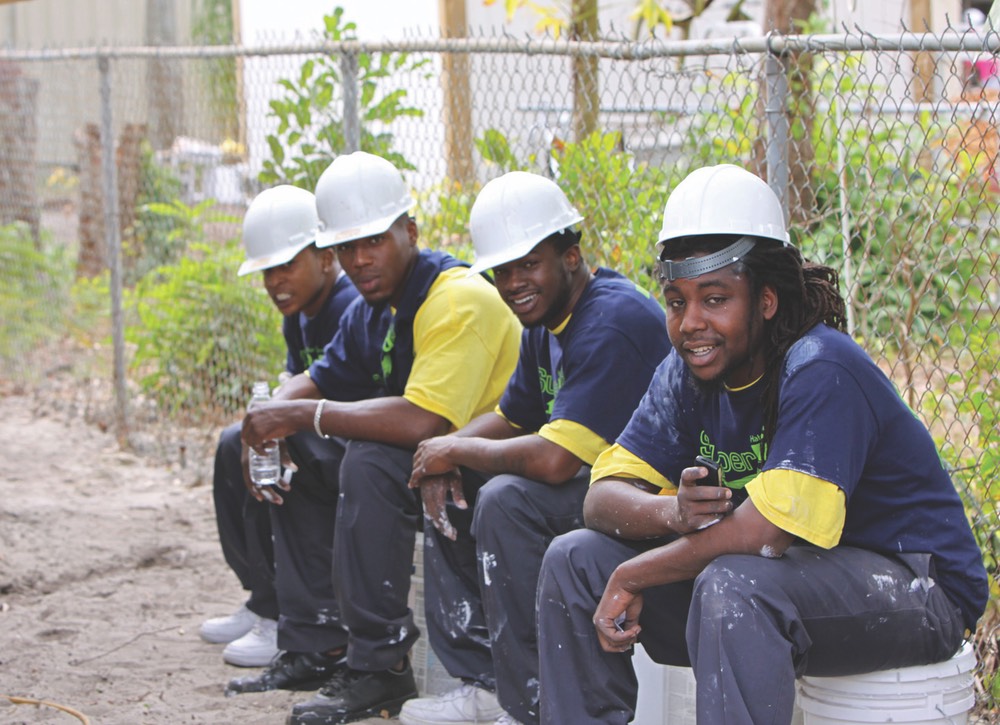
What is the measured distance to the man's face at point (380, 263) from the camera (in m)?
4.23

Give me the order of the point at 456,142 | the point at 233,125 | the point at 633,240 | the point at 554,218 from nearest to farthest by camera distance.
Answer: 1. the point at 554,218
2. the point at 633,240
3. the point at 456,142
4. the point at 233,125

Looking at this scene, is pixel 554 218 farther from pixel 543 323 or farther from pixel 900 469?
pixel 900 469

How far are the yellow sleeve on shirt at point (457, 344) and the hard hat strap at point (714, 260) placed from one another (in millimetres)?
1221

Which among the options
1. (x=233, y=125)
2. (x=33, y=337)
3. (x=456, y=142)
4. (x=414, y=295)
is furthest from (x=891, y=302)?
(x=33, y=337)

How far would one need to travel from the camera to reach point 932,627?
2812mm

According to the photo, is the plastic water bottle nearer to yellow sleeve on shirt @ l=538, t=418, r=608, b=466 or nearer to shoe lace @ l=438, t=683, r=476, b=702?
shoe lace @ l=438, t=683, r=476, b=702

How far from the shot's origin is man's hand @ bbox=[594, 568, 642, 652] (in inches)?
117

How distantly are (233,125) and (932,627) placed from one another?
5.63 metres

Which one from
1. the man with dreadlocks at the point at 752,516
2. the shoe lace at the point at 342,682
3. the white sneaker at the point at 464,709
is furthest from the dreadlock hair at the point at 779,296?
the shoe lace at the point at 342,682

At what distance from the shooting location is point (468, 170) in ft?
18.9

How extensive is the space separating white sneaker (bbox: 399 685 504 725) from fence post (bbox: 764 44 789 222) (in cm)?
169

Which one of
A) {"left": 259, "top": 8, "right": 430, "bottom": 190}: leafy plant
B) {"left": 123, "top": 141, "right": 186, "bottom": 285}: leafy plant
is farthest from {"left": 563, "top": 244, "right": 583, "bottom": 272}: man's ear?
Answer: {"left": 123, "top": 141, "right": 186, "bottom": 285}: leafy plant

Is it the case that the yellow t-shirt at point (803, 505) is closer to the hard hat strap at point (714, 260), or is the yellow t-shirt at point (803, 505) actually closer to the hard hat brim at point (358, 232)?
the hard hat strap at point (714, 260)

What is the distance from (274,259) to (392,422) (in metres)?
0.93
